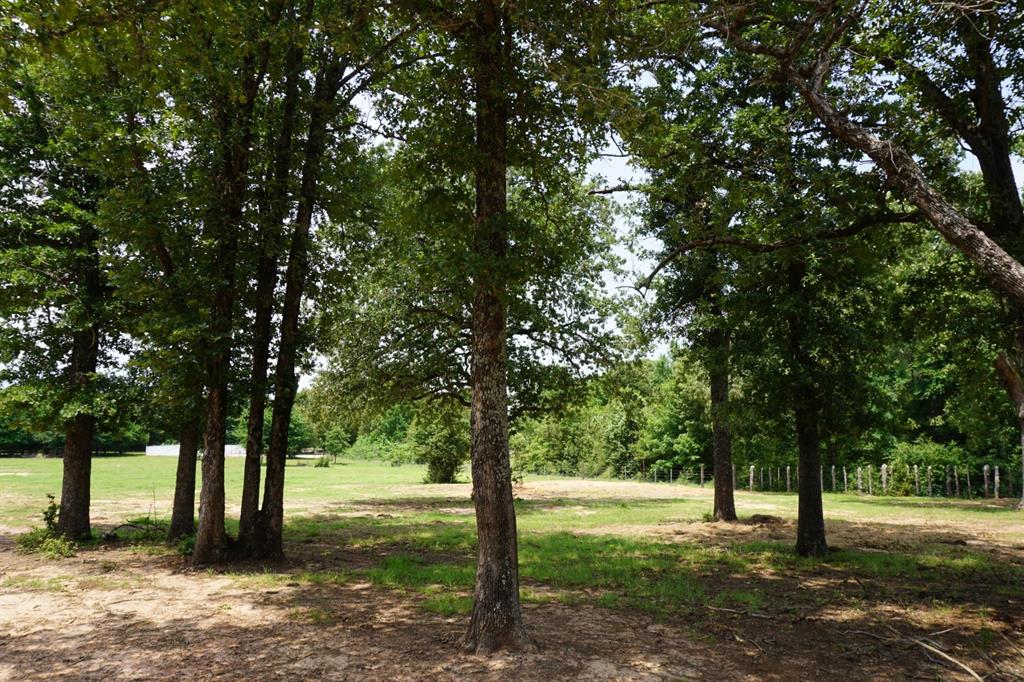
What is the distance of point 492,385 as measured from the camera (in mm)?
6805

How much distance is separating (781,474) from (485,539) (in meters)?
34.8

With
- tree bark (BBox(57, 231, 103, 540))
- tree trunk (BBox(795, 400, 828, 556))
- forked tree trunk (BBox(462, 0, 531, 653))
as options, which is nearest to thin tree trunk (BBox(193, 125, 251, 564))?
tree bark (BBox(57, 231, 103, 540))

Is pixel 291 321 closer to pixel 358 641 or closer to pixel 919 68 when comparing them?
pixel 358 641

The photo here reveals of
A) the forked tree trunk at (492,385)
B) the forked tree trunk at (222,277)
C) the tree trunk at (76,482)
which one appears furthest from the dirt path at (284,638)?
the tree trunk at (76,482)

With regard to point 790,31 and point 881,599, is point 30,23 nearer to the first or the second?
point 790,31

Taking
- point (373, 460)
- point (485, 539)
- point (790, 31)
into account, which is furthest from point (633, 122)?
point (373, 460)

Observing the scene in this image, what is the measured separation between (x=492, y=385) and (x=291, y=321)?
6.53 m

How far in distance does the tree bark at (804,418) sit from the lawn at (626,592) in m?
0.54

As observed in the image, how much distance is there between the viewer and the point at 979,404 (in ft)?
67.8

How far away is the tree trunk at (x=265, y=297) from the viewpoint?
11406 mm

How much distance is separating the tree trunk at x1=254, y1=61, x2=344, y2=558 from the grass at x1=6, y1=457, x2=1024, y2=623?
1136mm

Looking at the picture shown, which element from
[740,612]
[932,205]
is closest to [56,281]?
[740,612]

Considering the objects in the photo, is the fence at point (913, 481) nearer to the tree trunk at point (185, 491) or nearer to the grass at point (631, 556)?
the grass at point (631, 556)

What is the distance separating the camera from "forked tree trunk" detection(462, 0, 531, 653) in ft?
21.7
